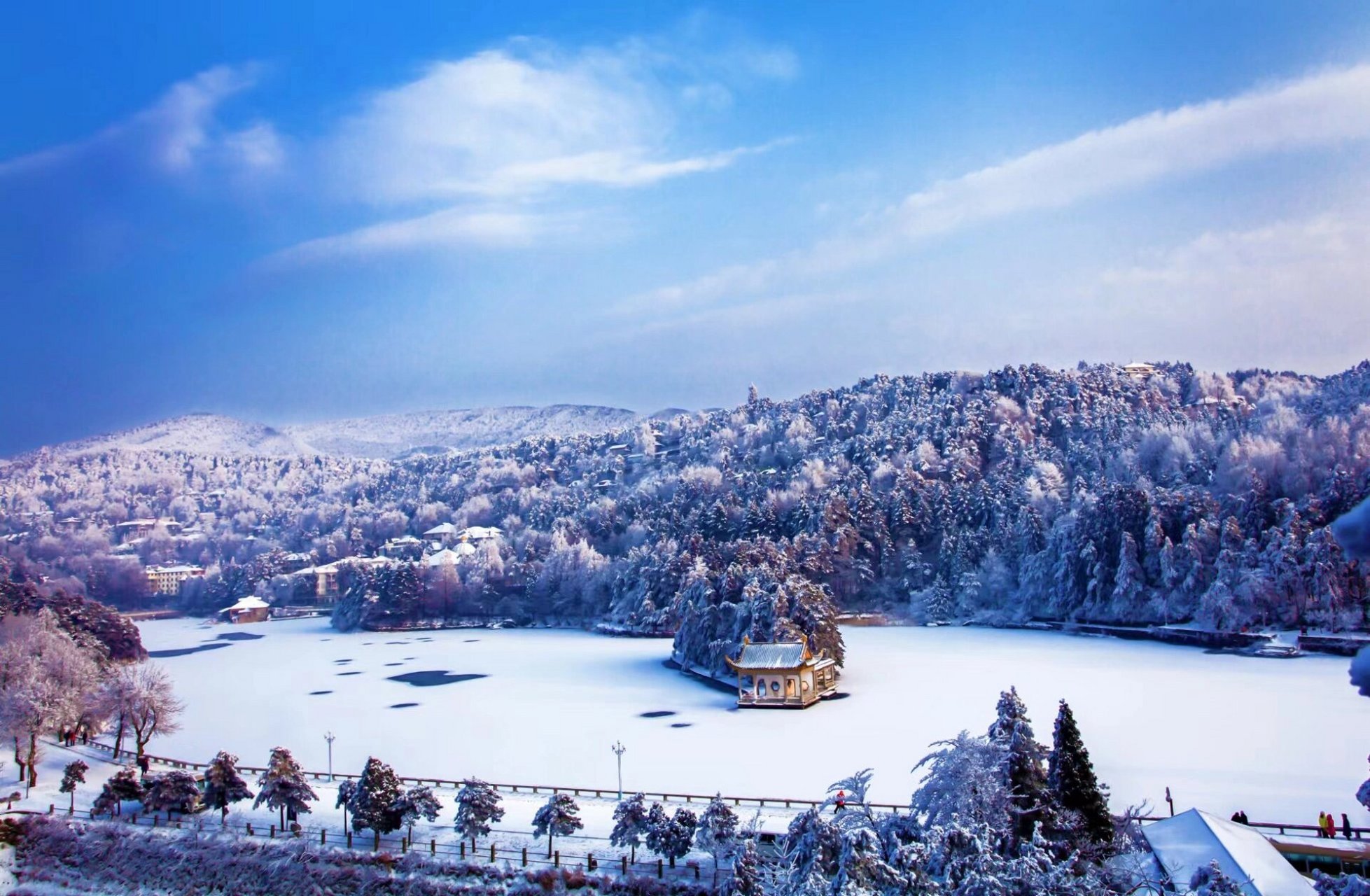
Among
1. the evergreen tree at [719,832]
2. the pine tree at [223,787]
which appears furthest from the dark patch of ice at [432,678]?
the evergreen tree at [719,832]

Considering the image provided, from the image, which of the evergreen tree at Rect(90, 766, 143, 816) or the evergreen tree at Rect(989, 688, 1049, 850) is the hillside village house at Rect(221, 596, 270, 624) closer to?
the evergreen tree at Rect(90, 766, 143, 816)

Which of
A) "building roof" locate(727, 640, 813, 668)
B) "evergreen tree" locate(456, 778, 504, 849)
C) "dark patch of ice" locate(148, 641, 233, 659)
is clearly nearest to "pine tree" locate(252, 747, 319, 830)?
"evergreen tree" locate(456, 778, 504, 849)

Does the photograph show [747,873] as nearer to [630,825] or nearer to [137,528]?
[630,825]

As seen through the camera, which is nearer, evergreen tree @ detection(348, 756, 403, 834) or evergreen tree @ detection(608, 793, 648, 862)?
evergreen tree @ detection(608, 793, 648, 862)

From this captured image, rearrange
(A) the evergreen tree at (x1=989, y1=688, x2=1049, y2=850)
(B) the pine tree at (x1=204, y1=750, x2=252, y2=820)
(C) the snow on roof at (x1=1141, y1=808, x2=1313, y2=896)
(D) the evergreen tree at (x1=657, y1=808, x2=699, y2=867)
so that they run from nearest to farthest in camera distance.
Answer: (C) the snow on roof at (x1=1141, y1=808, x2=1313, y2=896)
(A) the evergreen tree at (x1=989, y1=688, x2=1049, y2=850)
(D) the evergreen tree at (x1=657, y1=808, x2=699, y2=867)
(B) the pine tree at (x1=204, y1=750, x2=252, y2=820)

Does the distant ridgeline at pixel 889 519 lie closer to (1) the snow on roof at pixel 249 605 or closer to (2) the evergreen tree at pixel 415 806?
(1) the snow on roof at pixel 249 605
